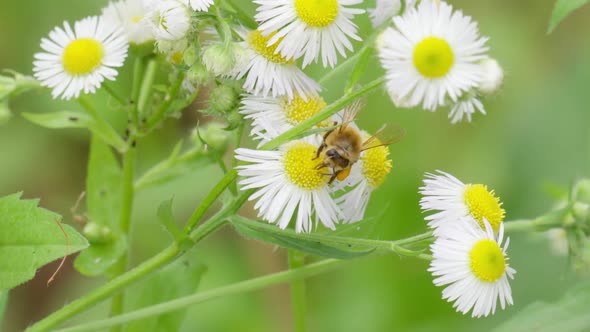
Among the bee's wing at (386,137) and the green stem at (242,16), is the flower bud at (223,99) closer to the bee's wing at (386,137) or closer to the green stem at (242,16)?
the green stem at (242,16)

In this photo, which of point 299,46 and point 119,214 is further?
point 119,214

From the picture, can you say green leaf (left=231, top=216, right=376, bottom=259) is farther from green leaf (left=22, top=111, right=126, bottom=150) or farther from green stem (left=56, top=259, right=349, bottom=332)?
green leaf (left=22, top=111, right=126, bottom=150)

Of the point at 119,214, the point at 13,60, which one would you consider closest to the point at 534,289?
the point at 119,214

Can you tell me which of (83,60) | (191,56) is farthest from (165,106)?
(191,56)

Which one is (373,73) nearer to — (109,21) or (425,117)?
(425,117)

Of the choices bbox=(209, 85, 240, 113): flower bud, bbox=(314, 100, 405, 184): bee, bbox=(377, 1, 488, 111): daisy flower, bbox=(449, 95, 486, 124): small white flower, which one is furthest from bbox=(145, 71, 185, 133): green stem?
bbox=(449, 95, 486, 124): small white flower

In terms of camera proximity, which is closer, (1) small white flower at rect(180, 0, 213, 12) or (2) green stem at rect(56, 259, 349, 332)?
(1) small white flower at rect(180, 0, 213, 12)

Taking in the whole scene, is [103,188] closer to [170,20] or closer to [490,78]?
[170,20]
